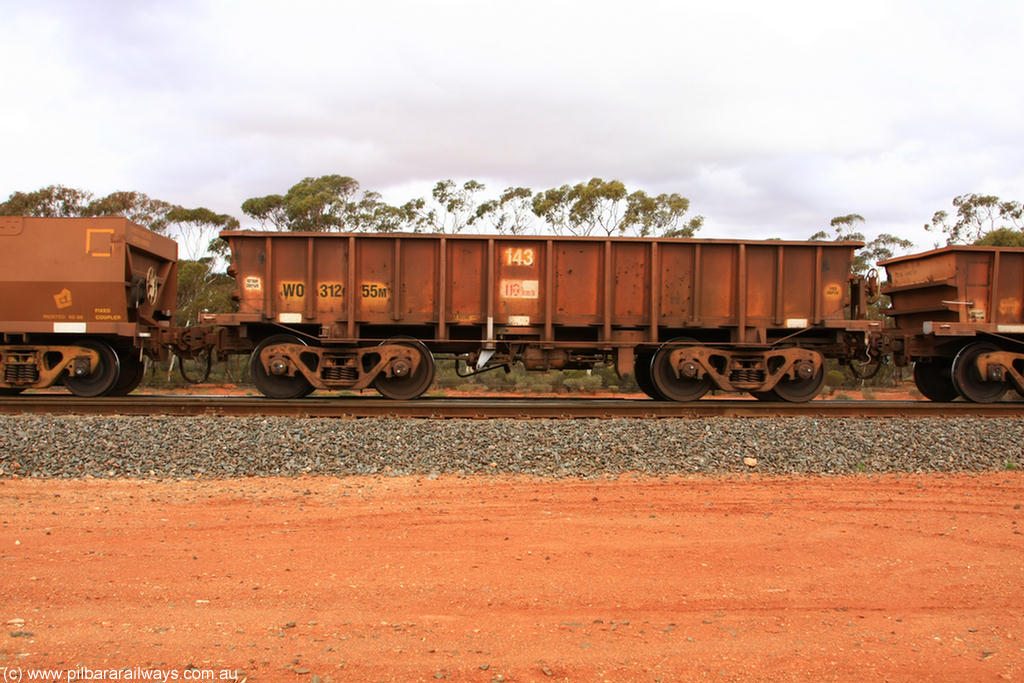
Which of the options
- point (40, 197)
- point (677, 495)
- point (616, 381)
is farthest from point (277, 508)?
point (40, 197)

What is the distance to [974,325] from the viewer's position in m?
10.8

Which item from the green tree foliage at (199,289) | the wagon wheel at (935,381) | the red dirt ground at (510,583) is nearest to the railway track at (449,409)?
Result: the wagon wheel at (935,381)

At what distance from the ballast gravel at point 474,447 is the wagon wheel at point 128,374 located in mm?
3506

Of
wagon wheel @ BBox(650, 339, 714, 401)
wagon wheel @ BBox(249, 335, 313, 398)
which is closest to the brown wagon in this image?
wagon wheel @ BBox(249, 335, 313, 398)

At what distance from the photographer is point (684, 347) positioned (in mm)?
10641

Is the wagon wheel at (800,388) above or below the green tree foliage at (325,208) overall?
below

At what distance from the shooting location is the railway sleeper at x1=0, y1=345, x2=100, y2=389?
10.3 m

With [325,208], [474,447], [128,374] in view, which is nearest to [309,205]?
[325,208]

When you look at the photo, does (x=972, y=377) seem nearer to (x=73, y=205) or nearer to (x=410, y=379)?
(x=410, y=379)

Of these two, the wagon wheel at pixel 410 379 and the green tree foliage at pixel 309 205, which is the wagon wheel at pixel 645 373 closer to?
the wagon wheel at pixel 410 379

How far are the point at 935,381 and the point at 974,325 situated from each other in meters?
1.83

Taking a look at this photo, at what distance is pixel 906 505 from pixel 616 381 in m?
14.6

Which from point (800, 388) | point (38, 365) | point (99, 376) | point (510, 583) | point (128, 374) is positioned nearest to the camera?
point (510, 583)

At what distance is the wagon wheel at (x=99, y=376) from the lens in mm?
10625
